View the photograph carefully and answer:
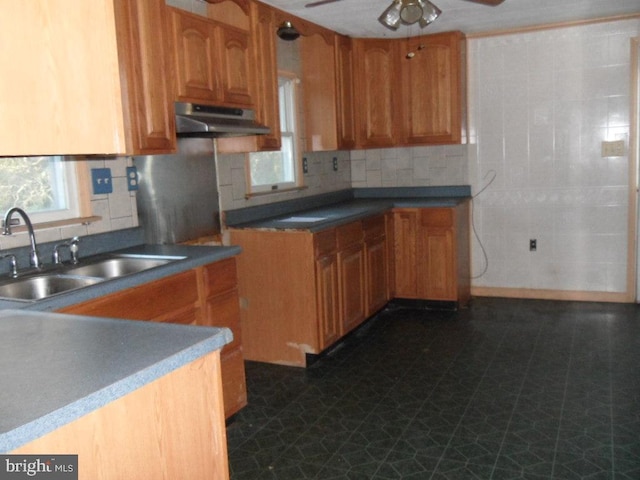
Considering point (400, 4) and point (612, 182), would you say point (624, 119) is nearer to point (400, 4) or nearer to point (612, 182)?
point (612, 182)

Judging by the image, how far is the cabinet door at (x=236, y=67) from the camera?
10.7ft

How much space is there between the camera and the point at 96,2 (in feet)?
4.20

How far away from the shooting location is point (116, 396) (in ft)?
3.98

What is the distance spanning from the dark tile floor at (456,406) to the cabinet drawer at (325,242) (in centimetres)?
71

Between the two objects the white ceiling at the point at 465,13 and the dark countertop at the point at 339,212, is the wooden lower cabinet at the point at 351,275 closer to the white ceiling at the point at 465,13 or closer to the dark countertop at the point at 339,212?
the dark countertop at the point at 339,212

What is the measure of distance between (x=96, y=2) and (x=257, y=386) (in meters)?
2.63

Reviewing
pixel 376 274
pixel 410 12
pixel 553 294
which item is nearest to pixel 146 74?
pixel 410 12

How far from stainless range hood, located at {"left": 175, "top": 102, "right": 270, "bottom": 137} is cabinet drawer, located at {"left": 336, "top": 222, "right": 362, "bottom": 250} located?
39.8 inches

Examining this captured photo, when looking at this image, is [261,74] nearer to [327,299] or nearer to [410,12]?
[410,12]

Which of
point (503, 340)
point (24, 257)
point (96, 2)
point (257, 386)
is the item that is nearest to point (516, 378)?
point (503, 340)

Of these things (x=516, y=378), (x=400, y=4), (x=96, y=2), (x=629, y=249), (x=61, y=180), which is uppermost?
(x=400, y=4)

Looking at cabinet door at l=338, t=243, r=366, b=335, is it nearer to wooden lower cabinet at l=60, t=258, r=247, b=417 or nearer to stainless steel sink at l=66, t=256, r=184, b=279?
wooden lower cabinet at l=60, t=258, r=247, b=417

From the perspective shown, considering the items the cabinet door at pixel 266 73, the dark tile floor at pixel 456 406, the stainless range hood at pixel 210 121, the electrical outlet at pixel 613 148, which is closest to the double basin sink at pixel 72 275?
the stainless range hood at pixel 210 121

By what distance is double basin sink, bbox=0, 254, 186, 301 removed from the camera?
2453 millimetres
